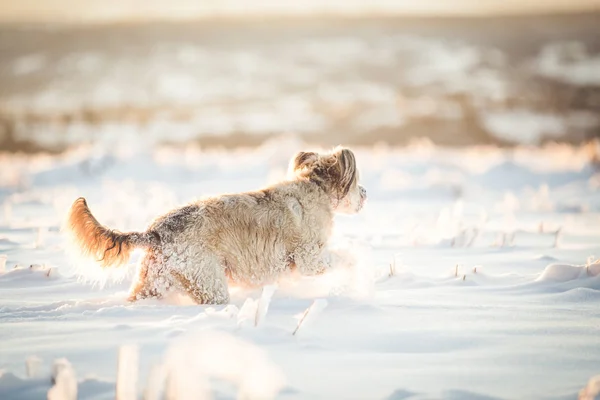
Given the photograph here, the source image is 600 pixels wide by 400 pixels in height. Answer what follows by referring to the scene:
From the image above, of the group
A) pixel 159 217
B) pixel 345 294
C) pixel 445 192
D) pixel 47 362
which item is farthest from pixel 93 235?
pixel 445 192

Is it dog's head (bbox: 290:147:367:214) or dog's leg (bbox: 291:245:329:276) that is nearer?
dog's leg (bbox: 291:245:329:276)

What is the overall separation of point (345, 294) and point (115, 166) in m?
14.2

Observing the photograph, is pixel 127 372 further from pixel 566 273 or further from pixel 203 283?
pixel 566 273

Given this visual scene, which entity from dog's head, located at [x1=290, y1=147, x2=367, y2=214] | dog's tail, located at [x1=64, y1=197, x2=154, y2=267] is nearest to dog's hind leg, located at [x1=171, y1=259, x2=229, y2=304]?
dog's tail, located at [x1=64, y1=197, x2=154, y2=267]

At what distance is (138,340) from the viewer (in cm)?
453

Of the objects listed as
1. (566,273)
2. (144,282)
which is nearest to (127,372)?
(144,282)

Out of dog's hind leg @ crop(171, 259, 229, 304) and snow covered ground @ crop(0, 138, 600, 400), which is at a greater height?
dog's hind leg @ crop(171, 259, 229, 304)

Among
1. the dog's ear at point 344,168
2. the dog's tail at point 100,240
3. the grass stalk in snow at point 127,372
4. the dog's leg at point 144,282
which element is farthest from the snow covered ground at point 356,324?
the dog's ear at point 344,168

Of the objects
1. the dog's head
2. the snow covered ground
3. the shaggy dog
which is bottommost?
the snow covered ground

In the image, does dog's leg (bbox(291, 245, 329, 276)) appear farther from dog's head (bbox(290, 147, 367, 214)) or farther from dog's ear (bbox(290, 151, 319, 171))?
dog's ear (bbox(290, 151, 319, 171))

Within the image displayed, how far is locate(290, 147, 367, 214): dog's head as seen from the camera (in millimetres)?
6992

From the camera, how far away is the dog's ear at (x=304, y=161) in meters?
7.14

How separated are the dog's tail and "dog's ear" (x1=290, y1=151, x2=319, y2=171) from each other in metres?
1.98

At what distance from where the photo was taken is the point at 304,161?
7.20 m
